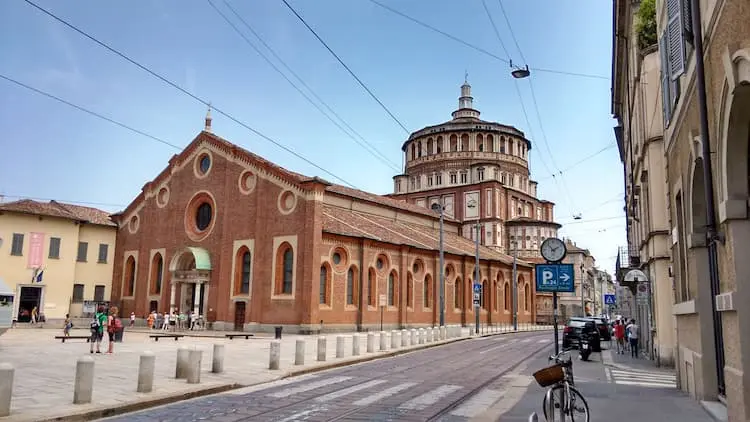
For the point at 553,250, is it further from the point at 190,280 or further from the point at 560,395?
the point at 190,280

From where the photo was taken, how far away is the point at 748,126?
694 cm

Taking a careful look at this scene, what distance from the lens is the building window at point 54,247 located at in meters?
44.4

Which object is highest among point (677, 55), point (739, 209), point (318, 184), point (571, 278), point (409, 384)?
point (318, 184)

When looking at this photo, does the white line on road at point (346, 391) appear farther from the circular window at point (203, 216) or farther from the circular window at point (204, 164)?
the circular window at point (204, 164)

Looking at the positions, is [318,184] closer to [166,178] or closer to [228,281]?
[228,281]

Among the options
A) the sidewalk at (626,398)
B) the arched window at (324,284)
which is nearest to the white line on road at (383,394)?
the sidewalk at (626,398)

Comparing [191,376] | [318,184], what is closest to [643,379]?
A: [191,376]

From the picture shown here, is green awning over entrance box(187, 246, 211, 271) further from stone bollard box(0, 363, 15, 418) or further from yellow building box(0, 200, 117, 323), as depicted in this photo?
stone bollard box(0, 363, 15, 418)

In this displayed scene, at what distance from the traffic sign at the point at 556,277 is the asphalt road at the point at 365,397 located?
2452mm

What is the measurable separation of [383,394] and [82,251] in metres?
A: 42.1

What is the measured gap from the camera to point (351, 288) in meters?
39.1

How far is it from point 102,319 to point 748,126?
67.0 ft

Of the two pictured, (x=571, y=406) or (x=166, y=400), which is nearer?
(x=571, y=406)

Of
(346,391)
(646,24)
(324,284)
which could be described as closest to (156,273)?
(324,284)
